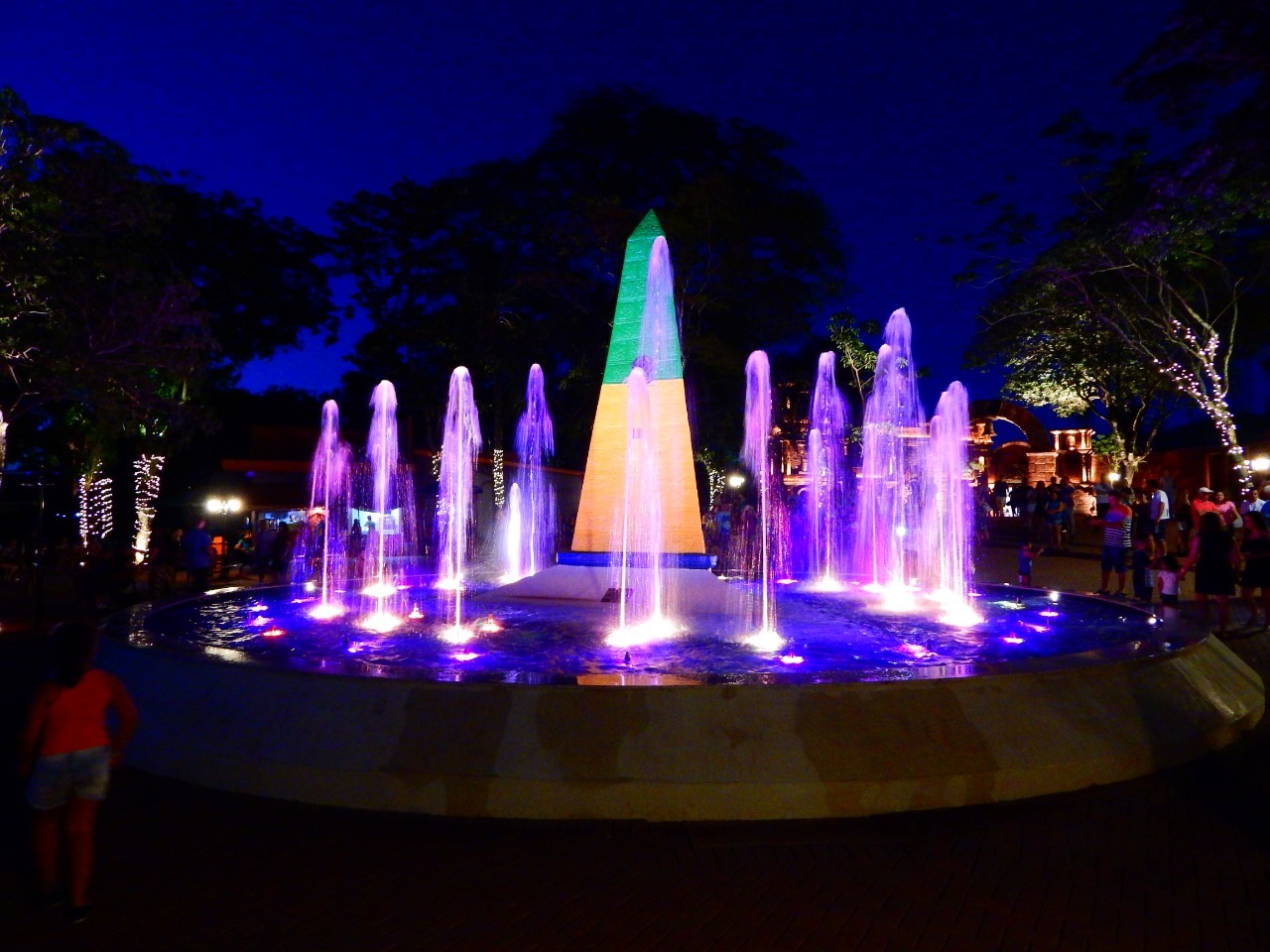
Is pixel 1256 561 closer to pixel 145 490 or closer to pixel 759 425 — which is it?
pixel 759 425

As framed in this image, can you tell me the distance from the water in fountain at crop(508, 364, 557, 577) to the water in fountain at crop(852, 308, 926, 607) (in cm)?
1130

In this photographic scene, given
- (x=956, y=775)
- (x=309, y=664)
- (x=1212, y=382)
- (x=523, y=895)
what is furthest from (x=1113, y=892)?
(x=1212, y=382)

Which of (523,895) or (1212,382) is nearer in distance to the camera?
(523,895)

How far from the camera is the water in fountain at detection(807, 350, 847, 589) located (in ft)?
91.1

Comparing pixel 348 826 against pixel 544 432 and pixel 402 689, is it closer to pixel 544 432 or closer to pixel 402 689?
pixel 402 689

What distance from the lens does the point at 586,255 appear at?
984 inches

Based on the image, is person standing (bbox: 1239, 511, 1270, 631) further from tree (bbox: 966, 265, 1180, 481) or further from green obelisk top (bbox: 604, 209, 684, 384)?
tree (bbox: 966, 265, 1180, 481)

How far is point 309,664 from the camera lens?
18.3 feet

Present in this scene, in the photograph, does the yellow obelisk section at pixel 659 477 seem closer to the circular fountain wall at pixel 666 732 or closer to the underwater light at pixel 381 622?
the underwater light at pixel 381 622

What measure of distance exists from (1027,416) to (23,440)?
137 ft

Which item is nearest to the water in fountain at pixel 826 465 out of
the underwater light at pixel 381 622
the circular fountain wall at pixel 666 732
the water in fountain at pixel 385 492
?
the water in fountain at pixel 385 492

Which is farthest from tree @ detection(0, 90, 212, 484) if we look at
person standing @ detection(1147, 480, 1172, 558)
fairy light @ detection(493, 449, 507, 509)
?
person standing @ detection(1147, 480, 1172, 558)

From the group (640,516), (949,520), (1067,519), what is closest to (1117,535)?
(640,516)

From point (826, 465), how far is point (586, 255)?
15.1m
